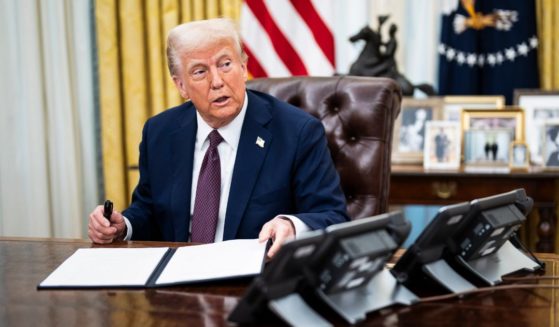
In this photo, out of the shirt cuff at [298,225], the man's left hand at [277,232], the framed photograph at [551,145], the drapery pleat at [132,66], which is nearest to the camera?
the man's left hand at [277,232]

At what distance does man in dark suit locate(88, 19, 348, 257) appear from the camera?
1930mm

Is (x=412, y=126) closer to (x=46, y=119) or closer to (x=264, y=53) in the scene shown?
(x=264, y=53)

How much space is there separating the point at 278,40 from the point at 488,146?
4.10 feet

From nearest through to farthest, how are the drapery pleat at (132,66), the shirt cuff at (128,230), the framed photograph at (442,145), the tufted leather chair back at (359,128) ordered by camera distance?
1. the shirt cuff at (128,230)
2. the tufted leather chair back at (359,128)
3. the framed photograph at (442,145)
4. the drapery pleat at (132,66)

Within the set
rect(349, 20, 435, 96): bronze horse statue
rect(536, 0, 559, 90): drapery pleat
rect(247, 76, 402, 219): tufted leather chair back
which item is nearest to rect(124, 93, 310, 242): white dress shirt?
rect(247, 76, 402, 219): tufted leather chair back

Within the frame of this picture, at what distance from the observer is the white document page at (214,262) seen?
51.0 inches

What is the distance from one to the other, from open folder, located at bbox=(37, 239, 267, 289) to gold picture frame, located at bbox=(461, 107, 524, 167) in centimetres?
192

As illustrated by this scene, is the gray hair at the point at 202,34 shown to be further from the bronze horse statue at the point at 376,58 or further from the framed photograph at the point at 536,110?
the framed photograph at the point at 536,110

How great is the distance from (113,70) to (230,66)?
1822 millimetres

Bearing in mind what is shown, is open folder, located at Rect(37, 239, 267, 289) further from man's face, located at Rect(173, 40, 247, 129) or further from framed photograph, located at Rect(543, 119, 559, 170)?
framed photograph, located at Rect(543, 119, 559, 170)

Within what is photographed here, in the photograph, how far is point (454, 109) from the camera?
3.39 meters

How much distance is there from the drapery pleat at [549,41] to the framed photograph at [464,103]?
0.91 ft

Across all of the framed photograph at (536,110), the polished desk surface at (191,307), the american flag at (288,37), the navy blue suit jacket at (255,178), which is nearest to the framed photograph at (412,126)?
the framed photograph at (536,110)

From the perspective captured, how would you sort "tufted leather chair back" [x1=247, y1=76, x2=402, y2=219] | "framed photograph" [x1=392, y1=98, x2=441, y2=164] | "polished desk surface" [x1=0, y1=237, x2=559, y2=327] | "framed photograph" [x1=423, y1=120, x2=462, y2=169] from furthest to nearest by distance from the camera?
1. "framed photograph" [x1=392, y1=98, x2=441, y2=164]
2. "framed photograph" [x1=423, y1=120, x2=462, y2=169]
3. "tufted leather chair back" [x1=247, y1=76, x2=402, y2=219]
4. "polished desk surface" [x1=0, y1=237, x2=559, y2=327]
